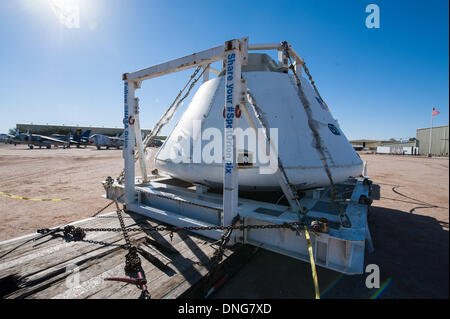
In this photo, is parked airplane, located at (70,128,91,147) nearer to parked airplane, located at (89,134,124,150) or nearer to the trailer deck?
parked airplane, located at (89,134,124,150)

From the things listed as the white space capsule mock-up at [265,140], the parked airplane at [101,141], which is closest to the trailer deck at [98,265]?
the white space capsule mock-up at [265,140]

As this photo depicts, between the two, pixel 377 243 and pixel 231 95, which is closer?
pixel 231 95

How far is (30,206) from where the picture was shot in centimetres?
669

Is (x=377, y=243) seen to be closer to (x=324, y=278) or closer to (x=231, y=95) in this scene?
(x=324, y=278)

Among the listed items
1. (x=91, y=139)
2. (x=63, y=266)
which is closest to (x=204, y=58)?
(x=63, y=266)

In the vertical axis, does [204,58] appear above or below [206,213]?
above

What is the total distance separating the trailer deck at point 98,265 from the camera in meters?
2.59

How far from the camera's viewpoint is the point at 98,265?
10.1 feet

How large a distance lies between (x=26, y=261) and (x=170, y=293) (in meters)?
2.30

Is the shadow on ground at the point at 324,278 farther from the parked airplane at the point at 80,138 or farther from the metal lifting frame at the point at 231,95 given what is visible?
the parked airplane at the point at 80,138

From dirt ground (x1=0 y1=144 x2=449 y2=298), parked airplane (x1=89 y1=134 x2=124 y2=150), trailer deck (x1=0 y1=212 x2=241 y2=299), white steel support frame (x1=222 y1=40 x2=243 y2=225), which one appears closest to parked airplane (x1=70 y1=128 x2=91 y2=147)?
parked airplane (x1=89 y1=134 x2=124 y2=150)

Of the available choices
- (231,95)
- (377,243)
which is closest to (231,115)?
Result: (231,95)

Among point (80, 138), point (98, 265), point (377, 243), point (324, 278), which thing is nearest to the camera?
point (98, 265)
